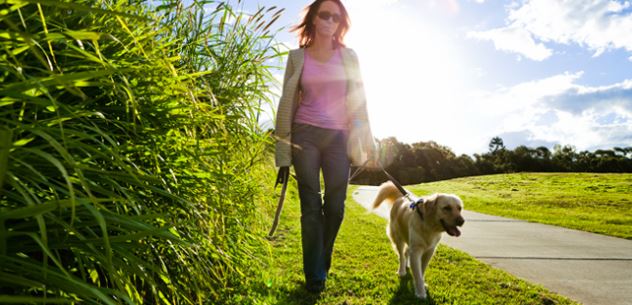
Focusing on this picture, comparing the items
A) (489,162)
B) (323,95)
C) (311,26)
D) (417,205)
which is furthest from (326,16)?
(489,162)

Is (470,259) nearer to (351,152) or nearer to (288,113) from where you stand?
(351,152)

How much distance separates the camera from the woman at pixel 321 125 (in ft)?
11.1

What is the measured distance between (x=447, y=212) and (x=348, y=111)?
1.32m

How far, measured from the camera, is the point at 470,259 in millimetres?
4988

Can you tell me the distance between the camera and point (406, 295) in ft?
11.6

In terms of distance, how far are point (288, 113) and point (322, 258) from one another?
3.92 feet

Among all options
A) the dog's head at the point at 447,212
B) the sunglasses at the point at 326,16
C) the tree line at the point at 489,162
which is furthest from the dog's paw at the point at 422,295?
the tree line at the point at 489,162

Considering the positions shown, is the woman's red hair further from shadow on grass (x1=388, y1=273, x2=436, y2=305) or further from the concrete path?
the concrete path

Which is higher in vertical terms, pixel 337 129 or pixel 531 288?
pixel 337 129

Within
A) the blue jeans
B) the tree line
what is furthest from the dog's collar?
the tree line

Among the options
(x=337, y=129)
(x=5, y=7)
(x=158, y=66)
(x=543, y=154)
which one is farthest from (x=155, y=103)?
(x=543, y=154)

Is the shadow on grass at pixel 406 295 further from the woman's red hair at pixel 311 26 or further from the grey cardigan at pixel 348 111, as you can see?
the woman's red hair at pixel 311 26

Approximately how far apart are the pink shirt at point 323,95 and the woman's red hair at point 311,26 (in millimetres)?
284

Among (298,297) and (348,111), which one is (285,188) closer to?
(298,297)
